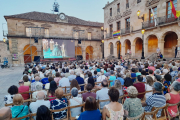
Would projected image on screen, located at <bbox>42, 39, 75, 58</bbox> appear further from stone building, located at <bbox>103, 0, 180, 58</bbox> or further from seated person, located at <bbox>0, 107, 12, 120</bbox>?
seated person, located at <bbox>0, 107, 12, 120</bbox>

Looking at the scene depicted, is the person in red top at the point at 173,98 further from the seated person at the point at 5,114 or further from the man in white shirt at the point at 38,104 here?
the seated person at the point at 5,114

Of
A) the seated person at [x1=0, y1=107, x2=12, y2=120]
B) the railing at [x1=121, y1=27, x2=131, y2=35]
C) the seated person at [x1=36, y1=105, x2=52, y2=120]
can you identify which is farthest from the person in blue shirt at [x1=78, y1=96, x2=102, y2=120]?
the railing at [x1=121, y1=27, x2=131, y2=35]

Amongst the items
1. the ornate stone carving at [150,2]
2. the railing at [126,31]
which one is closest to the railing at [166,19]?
the ornate stone carving at [150,2]

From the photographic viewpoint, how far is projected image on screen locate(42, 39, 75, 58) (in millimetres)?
22198

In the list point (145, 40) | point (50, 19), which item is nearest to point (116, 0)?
point (145, 40)

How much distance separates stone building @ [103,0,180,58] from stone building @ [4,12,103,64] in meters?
5.23

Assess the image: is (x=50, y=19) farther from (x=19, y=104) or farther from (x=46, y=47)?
(x=19, y=104)

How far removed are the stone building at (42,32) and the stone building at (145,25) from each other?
5229 millimetres

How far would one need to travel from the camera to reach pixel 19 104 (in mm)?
2455

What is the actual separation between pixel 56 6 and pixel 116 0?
1806 cm

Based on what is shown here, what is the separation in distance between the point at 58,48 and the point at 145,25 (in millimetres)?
16769

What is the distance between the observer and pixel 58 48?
76.5 feet

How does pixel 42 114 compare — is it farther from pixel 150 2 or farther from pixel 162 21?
pixel 150 2

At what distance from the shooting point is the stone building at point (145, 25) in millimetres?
13291
